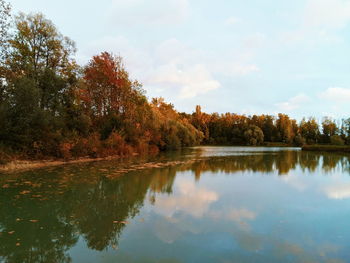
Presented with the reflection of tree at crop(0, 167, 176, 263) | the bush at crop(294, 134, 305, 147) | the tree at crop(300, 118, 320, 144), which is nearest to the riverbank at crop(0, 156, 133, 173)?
the reflection of tree at crop(0, 167, 176, 263)

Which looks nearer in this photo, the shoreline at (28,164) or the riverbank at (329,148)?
the shoreline at (28,164)

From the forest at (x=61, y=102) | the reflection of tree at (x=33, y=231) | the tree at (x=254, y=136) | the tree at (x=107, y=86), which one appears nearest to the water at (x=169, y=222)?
the reflection of tree at (x=33, y=231)

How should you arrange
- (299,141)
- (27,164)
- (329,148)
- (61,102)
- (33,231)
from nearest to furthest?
(33,231), (27,164), (61,102), (329,148), (299,141)

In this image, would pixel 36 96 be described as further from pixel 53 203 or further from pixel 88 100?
pixel 53 203

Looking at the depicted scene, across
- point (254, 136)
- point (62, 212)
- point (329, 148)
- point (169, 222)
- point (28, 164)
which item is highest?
point (254, 136)

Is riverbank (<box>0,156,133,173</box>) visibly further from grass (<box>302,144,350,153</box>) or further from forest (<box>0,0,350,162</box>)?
grass (<box>302,144,350,153</box>)

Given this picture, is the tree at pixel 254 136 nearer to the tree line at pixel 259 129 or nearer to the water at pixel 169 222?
the tree line at pixel 259 129

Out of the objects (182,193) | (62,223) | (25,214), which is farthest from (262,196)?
(25,214)

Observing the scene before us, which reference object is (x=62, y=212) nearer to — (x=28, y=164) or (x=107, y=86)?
(x=28, y=164)

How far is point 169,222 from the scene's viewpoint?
527 centimetres

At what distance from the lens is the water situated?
3773 mm

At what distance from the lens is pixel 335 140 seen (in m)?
51.6

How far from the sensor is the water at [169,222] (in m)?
3.77

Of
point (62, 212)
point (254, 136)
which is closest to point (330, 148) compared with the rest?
point (254, 136)
